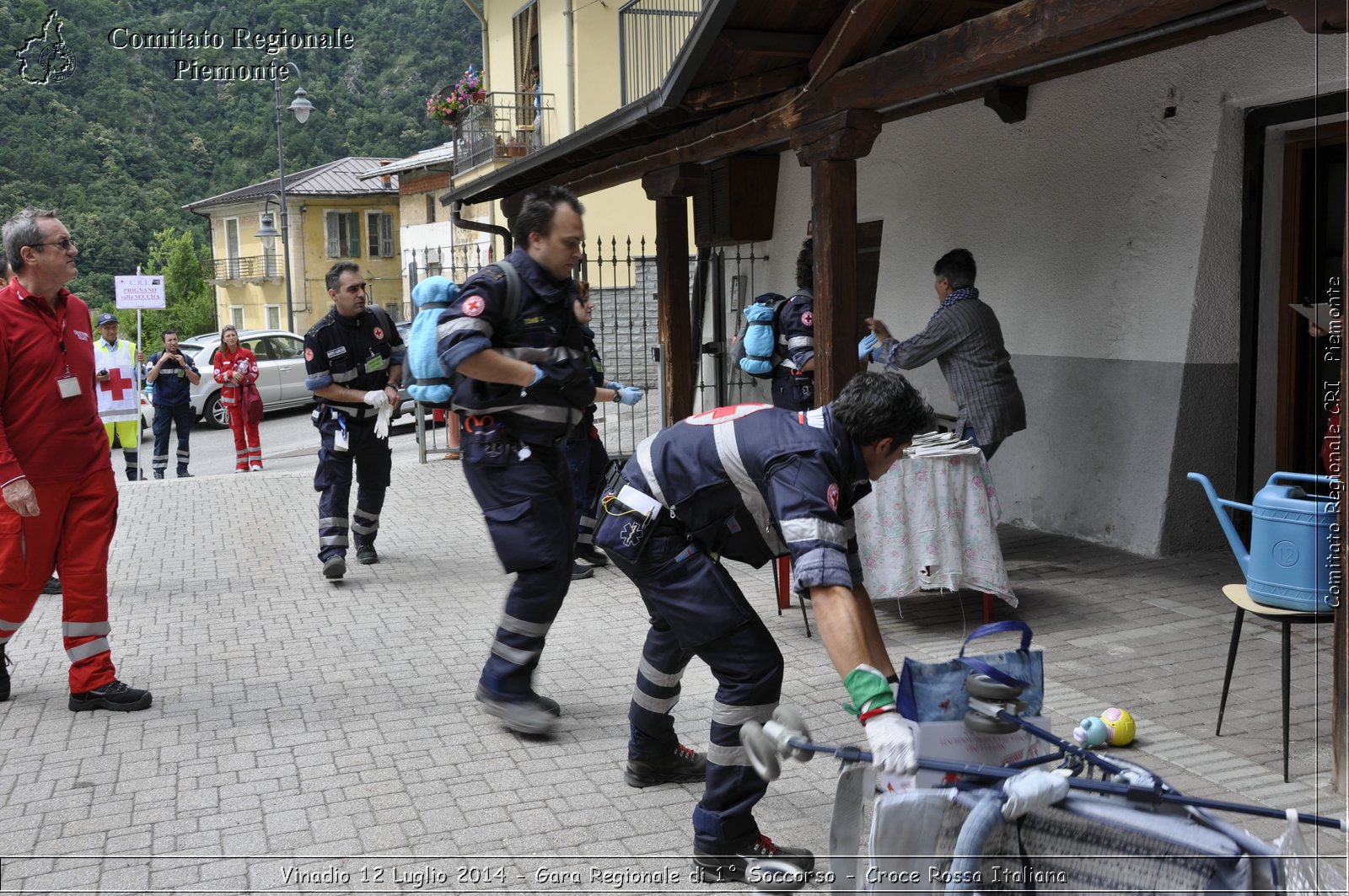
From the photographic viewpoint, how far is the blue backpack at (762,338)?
8.30 metres

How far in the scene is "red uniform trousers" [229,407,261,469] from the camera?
15.2 metres

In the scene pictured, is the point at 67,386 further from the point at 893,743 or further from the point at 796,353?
the point at 796,353

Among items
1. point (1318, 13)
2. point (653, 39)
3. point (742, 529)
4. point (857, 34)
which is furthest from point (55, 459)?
point (653, 39)

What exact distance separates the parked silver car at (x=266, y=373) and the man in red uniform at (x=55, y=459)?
58.3 feet

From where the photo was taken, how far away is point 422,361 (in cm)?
620

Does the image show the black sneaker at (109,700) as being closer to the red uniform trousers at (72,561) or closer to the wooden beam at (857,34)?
the red uniform trousers at (72,561)

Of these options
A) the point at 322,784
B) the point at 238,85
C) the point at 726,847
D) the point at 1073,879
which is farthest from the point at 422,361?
the point at 238,85

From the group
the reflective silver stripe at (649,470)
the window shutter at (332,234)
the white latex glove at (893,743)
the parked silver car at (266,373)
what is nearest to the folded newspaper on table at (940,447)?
the reflective silver stripe at (649,470)

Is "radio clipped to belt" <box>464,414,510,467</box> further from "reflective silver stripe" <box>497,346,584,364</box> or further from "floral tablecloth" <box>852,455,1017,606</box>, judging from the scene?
"floral tablecloth" <box>852,455,1017,606</box>

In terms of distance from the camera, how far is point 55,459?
5117 millimetres

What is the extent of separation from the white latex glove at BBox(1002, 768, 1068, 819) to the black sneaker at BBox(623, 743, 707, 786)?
208 centimetres

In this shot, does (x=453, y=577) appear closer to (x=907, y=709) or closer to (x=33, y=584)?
(x=33, y=584)

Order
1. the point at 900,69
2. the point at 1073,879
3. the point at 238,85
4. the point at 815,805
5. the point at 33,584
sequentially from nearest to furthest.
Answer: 1. the point at 1073,879
2. the point at 815,805
3. the point at 33,584
4. the point at 900,69
5. the point at 238,85

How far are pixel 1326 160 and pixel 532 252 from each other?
482cm
